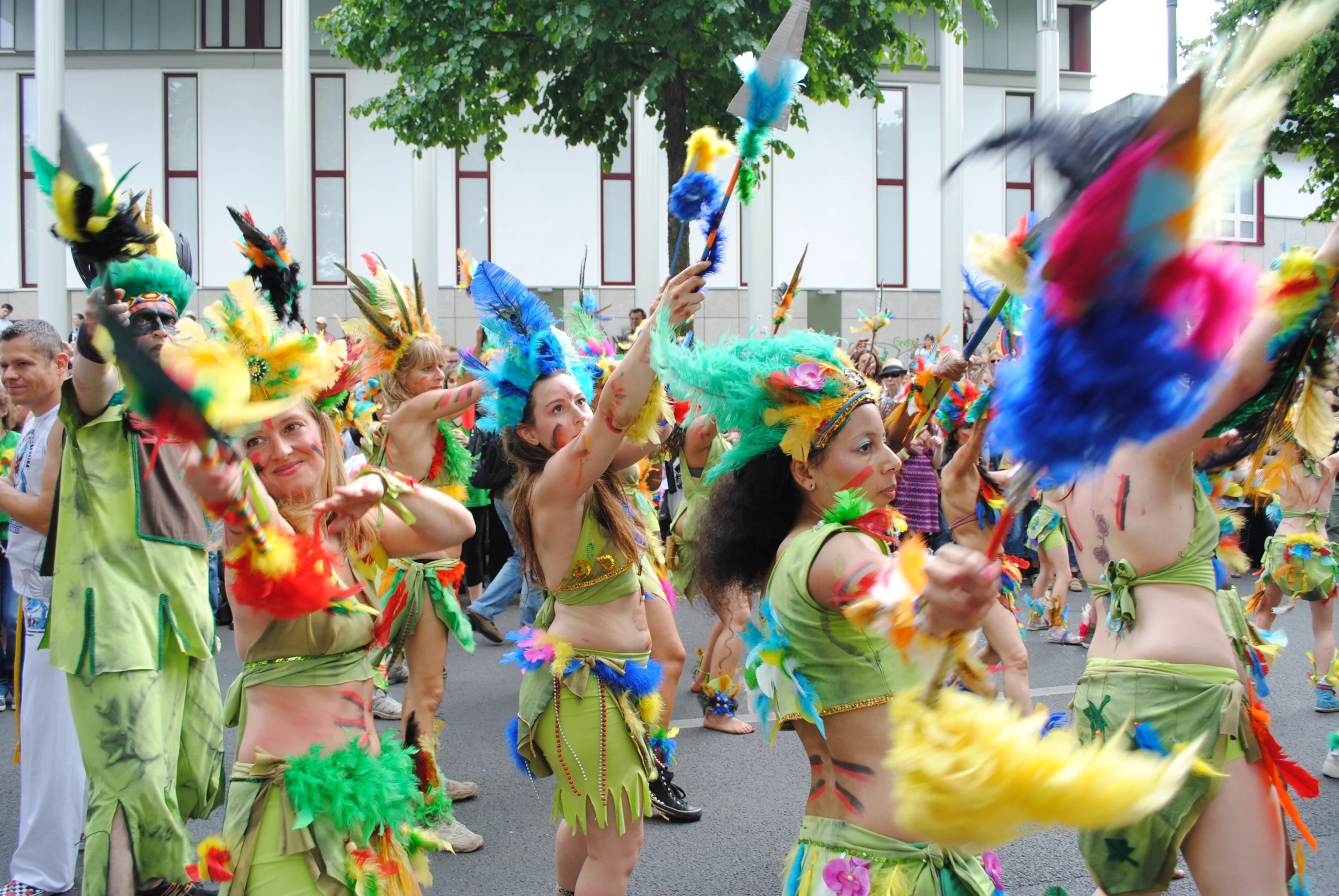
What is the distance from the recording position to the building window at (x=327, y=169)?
60.0 ft

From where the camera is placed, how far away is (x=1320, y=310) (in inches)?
90.5

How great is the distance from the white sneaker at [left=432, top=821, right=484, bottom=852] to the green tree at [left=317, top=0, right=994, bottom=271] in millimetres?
5530

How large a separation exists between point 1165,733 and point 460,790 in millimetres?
3215

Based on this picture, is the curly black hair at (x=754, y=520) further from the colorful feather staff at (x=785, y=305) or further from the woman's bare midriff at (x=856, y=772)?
the colorful feather staff at (x=785, y=305)

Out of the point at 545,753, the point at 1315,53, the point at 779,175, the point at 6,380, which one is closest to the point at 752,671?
the point at 545,753

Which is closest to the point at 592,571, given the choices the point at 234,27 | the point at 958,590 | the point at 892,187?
the point at 958,590

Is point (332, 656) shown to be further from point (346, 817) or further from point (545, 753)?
point (545, 753)

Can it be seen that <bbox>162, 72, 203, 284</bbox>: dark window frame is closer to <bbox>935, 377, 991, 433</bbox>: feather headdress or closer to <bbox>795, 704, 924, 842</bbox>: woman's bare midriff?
<bbox>935, 377, 991, 433</bbox>: feather headdress

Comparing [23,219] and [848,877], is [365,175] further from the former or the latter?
[848,877]

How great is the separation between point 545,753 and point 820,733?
1.11 m

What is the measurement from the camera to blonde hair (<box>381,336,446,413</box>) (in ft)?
16.1

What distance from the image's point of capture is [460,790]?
4629mm

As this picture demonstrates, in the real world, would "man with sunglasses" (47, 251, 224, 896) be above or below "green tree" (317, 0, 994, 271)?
below

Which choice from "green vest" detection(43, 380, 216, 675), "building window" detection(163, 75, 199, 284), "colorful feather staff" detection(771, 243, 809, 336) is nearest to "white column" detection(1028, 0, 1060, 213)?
"colorful feather staff" detection(771, 243, 809, 336)
